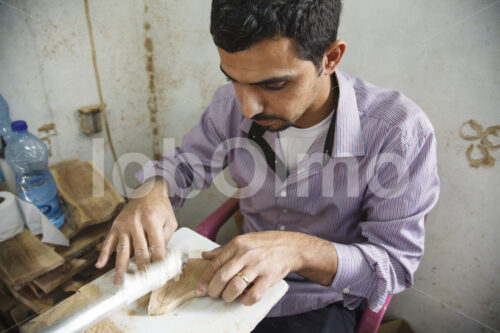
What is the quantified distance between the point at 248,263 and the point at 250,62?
47 cm

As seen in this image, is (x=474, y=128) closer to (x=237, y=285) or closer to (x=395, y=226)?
(x=395, y=226)

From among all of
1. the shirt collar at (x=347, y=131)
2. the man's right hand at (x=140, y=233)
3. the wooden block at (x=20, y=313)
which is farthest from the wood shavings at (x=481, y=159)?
the wooden block at (x=20, y=313)

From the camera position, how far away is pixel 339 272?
786mm

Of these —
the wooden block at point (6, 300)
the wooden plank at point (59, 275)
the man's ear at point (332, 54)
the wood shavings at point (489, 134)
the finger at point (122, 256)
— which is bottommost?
the wooden block at point (6, 300)

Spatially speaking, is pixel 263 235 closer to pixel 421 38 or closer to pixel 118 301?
pixel 118 301

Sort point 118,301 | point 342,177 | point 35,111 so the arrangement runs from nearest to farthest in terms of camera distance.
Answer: point 118,301
point 342,177
point 35,111

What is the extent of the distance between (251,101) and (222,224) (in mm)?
632

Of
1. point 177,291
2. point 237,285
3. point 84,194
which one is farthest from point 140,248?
point 84,194

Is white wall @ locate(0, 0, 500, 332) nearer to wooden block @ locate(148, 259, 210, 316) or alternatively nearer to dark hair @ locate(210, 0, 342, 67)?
dark hair @ locate(210, 0, 342, 67)

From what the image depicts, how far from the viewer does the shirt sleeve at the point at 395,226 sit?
0.81 m

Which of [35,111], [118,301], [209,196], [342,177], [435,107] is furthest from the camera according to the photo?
[209,196]

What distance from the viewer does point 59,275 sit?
3.23 ft

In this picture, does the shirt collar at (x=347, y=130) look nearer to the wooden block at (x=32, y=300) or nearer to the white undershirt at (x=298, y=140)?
the white undershirt at (x=298, y=140)

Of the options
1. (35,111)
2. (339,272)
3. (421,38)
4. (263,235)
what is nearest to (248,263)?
(263,235)
